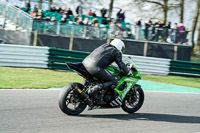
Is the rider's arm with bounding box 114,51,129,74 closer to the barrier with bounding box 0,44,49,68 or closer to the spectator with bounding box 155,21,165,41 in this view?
the barrier with bounding box 0,44,49,68

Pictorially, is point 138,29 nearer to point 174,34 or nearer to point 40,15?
point 174,34

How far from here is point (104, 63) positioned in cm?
664

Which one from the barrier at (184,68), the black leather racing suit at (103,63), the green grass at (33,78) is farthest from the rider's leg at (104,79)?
the barrier at (184,68)

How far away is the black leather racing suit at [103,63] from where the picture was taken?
6.52m

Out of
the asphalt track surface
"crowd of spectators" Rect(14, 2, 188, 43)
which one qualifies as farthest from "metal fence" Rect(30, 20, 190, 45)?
the asphalt track surface

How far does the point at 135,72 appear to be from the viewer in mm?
7277

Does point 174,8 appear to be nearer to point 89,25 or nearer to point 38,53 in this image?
point 89,25

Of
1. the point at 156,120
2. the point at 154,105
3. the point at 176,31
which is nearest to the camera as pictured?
the point at 156,120

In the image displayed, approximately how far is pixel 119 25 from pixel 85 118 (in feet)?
42.7

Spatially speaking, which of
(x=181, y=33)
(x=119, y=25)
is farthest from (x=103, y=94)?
(x=181, y=33)

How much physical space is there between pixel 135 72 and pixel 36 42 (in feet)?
35.9

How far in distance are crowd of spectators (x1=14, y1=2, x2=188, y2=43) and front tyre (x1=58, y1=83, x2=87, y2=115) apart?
1192cm

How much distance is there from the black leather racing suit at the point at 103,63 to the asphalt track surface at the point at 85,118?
783 mm

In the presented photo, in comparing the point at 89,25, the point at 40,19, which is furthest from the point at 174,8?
the point at 40,19
